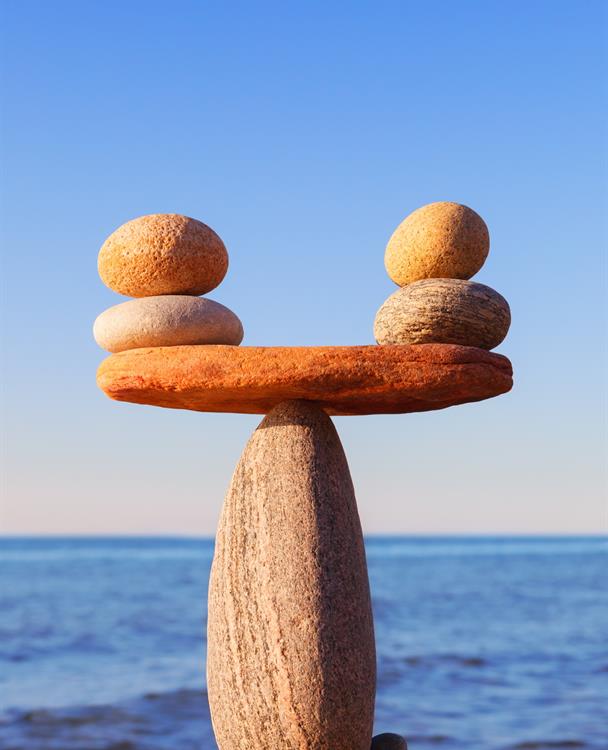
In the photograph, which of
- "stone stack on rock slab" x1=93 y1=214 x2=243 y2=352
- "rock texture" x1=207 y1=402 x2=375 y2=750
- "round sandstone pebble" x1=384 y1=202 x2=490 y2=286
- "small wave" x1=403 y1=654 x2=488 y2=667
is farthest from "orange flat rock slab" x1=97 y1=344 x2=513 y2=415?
"small wave" x1=403 y1=654 x2=488 y2=667

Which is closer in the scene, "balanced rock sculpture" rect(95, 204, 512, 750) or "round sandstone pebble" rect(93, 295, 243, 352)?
"balanced rock sculpture" rect(95, 204, 512, 750)

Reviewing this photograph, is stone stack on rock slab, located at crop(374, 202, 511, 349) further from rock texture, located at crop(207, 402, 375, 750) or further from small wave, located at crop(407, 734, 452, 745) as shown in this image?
small wave, located at crop(407, 734, 452, 745)

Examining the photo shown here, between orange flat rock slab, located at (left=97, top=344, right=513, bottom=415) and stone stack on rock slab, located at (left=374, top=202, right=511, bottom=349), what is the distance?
0.62 feet

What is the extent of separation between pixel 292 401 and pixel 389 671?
11.6m

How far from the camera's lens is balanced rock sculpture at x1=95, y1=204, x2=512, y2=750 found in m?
5.72

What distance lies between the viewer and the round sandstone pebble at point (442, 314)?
5.93 metres

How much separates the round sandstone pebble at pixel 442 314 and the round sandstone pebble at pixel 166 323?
1033mm

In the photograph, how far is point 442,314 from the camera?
19.4 feet

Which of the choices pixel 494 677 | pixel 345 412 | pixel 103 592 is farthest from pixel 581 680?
pixel 103 592

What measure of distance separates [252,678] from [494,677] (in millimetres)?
11338

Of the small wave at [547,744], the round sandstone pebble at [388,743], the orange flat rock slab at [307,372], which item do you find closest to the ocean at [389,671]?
the small wave at [547,744]

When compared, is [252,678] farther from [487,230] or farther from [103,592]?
[103,592]

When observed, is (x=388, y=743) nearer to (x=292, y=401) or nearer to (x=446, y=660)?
(x=292, y=401)

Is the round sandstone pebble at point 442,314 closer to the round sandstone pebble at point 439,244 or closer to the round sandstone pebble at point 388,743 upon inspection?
the round sandstone pebble at point 439,244
